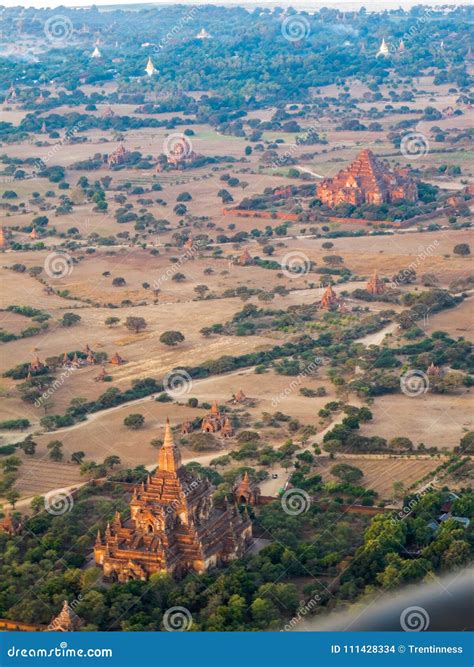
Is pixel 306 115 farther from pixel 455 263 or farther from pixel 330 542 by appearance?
pixel 330 542

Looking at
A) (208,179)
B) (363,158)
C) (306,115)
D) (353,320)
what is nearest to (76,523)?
(353,320)

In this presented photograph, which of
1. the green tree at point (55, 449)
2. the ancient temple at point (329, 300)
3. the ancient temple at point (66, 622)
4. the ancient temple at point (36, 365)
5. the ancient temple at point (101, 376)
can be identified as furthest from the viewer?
the ancient temple at point (329, 300)

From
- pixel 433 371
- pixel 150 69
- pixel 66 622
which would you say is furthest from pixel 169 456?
pixel 150 69

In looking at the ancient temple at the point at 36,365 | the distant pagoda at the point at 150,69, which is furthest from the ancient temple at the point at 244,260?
the distant pagoda at the point at 150,69

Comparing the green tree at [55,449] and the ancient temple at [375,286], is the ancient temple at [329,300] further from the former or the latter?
the green tree at [55,449]

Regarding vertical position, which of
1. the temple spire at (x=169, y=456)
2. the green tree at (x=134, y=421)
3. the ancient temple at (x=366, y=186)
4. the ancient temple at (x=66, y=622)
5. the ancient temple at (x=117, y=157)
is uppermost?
the ancient temple at (x=117, y=157)
